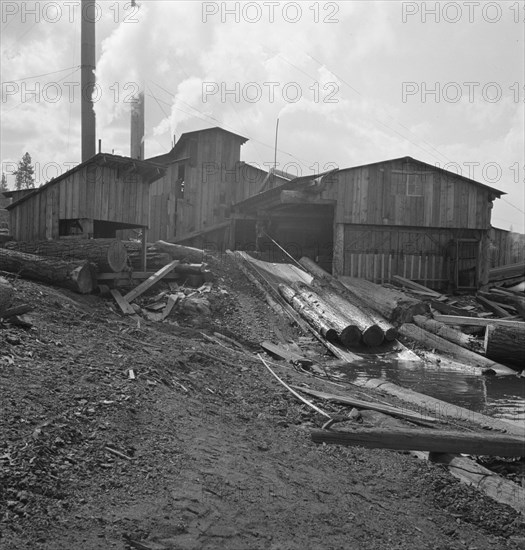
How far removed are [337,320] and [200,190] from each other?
15202mm

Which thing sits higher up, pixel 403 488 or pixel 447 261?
pixel 447 261

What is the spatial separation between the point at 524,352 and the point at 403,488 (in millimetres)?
9489

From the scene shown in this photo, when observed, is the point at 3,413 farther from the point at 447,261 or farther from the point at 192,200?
the point at 192,200

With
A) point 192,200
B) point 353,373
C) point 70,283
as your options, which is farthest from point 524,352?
point 192,200

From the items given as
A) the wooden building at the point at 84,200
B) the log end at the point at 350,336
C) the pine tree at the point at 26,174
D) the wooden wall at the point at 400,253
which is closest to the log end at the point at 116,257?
the wooden building at the point at 84,200

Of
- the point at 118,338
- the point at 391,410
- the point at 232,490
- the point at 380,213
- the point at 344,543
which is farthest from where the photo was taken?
the point at 380,213

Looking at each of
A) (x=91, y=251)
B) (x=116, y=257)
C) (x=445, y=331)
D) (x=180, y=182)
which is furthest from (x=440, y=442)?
(x=180, y=182)

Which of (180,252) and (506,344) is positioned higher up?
(180,252)

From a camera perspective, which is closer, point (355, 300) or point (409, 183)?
point (355, 300)

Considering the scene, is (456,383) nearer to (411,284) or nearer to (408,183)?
(411,284)

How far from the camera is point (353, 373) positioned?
11.5m

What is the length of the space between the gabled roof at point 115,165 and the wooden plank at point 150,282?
3.17 m

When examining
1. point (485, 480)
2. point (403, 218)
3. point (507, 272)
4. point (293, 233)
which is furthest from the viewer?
point (293, 233)

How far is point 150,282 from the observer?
627 inches
